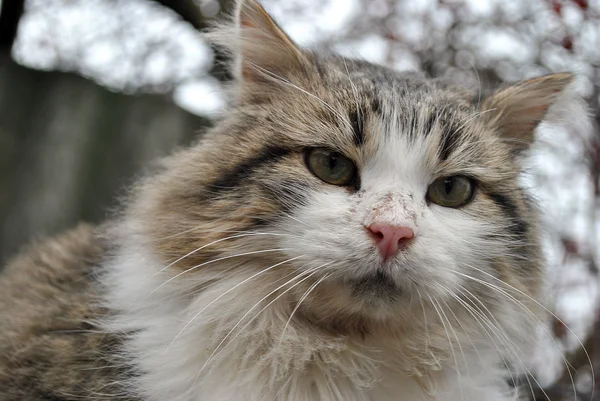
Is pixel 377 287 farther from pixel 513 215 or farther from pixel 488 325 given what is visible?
pixel 513 215

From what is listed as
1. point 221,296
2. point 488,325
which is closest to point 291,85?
point 221,296

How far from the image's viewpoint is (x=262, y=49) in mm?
1997

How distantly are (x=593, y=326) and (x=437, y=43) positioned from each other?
215 centimetres

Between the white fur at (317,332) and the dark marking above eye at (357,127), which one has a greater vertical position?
the dark marking above eye at (357,127)

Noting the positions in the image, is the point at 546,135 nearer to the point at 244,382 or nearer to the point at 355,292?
the point at 355,292

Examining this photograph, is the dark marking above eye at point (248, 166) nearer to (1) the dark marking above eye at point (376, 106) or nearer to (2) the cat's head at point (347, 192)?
(2) the cat's head at point (347, 192)

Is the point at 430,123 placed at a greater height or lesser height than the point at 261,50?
lesser

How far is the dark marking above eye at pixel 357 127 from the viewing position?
1709 mm

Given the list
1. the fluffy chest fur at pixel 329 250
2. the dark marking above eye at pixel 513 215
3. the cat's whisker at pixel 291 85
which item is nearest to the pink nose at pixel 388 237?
the fluffy chest fur at pixel 329 250

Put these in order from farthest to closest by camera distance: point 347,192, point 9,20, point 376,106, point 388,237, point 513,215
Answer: point 9,20, point 513,215, point 376,106, point 347,192, point 388,237

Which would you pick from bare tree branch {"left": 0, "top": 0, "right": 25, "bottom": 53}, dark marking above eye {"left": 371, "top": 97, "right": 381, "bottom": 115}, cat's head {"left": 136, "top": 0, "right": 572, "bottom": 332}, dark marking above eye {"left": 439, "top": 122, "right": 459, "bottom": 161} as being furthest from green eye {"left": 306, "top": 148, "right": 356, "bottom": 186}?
bare tree branch {"left": 0, "top": 0, "right": 25, "bottom": 53}

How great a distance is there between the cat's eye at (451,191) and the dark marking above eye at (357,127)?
0.26 meters

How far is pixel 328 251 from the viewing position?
1.52 metres

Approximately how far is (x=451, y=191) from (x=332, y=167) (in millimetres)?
392
